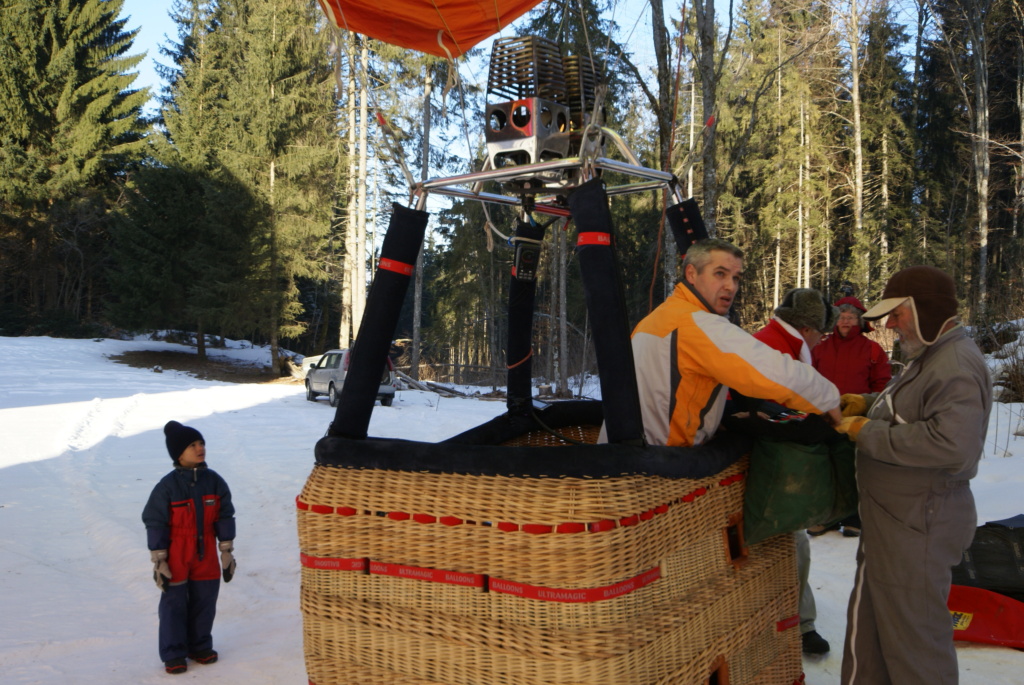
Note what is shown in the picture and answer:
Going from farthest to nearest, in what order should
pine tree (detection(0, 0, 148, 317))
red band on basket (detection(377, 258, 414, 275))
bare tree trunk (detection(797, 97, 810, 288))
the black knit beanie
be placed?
pine tree (detection(0, 0, 148, 317)) < bare tree trunk (detection(797, 97, 810, 288)) < the black knit beanie < red band on basket (detection(377, 258, 414, 275))

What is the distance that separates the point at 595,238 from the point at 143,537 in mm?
5418

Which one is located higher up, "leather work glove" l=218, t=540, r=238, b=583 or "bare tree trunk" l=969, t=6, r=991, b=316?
"bare tree trunk" l=969, t=6, r=991, b=316

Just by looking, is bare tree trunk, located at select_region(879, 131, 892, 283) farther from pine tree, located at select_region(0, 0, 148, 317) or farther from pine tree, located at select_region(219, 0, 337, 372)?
pine tree, located at select_region(0, 0, 148, 317)

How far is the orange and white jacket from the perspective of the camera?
2.35m

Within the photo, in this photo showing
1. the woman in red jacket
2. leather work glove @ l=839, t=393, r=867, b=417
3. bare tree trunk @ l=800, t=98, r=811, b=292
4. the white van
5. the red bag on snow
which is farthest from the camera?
bare tree trunk @ l=800, t=98, r=811, b=292

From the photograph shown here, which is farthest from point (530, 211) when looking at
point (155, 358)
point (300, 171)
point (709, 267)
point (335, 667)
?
point (155, 358)

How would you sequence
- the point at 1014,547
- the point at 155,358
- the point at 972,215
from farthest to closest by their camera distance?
the point at 155,358 < the point at 972,215 < the point at 1014,547

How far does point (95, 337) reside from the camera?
3120 centimetres

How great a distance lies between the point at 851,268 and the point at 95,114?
1123 inches

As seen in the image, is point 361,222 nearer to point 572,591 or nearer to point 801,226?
point 801,226

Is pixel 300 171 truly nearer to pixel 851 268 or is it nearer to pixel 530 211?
pixel 851 268

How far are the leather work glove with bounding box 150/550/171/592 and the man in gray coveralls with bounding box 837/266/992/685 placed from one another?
9.98 ft

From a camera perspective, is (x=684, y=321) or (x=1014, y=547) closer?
(x=684, y=321)

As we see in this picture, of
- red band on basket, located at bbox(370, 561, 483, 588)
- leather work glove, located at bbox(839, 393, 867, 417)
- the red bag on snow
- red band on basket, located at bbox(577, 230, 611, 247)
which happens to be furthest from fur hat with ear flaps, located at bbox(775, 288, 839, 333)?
red band on basket, located at bbox(370, 561, 483, 588)
